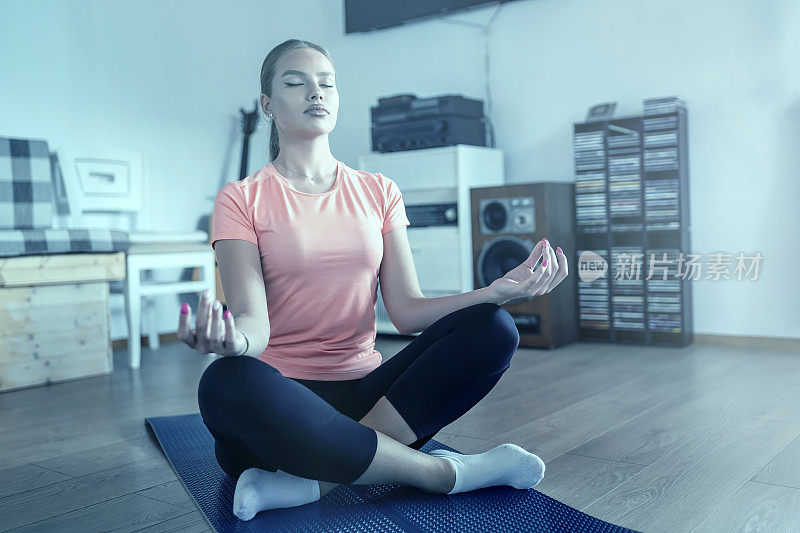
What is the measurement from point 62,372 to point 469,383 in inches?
85.2

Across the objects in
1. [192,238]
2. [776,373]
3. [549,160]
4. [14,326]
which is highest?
[549,160]

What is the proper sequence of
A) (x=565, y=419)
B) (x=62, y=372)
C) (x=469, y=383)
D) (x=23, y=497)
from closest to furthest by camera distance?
(x=469, y=383), (x=23, y=497), (x=565, y=419), (x=62, y=372)

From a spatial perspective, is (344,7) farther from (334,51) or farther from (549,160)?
(549,160)

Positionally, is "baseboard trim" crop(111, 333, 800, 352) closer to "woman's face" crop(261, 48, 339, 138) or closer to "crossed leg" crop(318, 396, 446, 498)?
"crossed leg" crop(318, 396, 446, 498)

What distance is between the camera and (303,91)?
1483 mm

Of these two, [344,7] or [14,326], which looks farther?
[344,7]

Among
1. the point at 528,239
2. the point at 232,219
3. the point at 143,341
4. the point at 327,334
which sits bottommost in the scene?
the point at 143,341

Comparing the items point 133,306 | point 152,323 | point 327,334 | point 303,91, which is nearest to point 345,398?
point 327,334

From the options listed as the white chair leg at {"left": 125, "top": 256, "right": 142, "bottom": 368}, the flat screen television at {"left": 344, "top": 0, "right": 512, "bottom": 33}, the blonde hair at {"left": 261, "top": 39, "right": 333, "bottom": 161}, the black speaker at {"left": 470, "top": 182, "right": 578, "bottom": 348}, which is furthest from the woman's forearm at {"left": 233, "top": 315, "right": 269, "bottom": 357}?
the flat screen television at {"left": 344, "top": 0, "right": 512, "bottom": 33}

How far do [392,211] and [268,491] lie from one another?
620 millimetres

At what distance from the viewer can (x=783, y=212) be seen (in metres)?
3.18

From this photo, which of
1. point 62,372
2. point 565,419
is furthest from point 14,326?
point 565,419

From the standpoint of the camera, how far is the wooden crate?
2.83m

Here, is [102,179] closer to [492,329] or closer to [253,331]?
[253,331]
